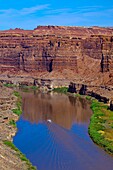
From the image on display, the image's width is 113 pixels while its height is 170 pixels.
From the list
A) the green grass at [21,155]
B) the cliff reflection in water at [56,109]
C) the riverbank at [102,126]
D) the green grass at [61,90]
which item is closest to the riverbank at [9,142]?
the green grass at [21,155]

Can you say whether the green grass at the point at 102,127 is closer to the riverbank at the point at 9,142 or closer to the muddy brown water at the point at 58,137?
the muddy brown water at the point at 58,137

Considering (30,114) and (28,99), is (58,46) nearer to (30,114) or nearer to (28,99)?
(28,99)

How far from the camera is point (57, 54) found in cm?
9762

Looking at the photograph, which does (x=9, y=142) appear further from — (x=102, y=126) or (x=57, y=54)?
(x=57, y=54)

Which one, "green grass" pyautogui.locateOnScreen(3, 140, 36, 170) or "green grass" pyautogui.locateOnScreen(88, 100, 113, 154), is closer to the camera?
"green grass" pyautogui.locateOnScreen(3, 140, 36, 170)

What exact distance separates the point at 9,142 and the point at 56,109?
24.0 meters

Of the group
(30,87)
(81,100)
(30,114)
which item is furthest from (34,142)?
(30,87)

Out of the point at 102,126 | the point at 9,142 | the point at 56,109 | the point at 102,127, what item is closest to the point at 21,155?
the point at 9,142

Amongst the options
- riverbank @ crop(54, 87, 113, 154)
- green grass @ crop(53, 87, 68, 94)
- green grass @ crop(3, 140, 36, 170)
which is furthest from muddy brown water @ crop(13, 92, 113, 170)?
green grass @ crop(53, 87, 68, 94)

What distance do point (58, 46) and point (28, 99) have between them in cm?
3155

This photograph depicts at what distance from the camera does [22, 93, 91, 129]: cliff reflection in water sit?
5197 centimetres

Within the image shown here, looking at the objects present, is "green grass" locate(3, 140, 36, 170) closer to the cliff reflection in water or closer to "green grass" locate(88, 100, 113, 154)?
"green grass" locate(88, 100, 113, 154)

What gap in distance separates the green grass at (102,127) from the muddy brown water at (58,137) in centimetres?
66

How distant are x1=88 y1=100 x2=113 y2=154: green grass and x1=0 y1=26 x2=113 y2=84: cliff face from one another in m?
32.4
